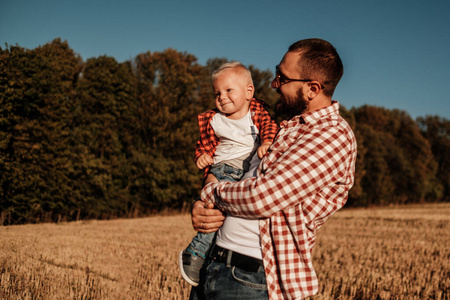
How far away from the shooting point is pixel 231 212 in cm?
216

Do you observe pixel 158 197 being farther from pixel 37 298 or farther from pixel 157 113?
pixel 37 298

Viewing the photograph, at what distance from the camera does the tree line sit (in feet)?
58.2

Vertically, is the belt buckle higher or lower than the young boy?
lower

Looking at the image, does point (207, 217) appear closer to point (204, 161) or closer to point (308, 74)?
point (204, 161)

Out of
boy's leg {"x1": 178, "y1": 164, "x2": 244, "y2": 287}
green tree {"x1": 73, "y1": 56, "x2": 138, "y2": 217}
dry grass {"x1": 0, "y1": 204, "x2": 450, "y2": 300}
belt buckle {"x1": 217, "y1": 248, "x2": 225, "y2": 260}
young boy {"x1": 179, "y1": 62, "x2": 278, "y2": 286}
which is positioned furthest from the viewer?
green tree {"x1": 73, "y1": 56, "x2": 138, "y2": 217}

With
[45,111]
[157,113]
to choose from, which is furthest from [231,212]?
[157,113]

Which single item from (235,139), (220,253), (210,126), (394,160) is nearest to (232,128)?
(235,139)

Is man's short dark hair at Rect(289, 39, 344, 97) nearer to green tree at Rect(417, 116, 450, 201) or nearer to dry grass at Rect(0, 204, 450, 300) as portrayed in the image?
dry grass at Rect(0, 204, 450, 300)

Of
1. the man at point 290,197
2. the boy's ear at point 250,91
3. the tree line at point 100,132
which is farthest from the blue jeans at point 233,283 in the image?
the tree line at point 100,132

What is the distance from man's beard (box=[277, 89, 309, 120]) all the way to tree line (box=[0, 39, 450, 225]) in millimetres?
14464

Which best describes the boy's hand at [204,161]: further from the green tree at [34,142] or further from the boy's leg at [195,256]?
the green tree at [34,142]

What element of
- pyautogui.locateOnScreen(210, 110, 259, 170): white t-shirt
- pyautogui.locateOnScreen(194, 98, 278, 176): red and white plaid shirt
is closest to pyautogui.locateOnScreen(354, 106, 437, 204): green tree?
pyautogui.locateOnScreen(194, 98, 278, 176): red and white plaid shirt

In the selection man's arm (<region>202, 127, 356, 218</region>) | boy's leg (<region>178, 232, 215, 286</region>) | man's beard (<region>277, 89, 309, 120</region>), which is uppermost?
man's beard (<region>277, 89, 309, 120</region>)

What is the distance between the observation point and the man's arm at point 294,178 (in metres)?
1.98
